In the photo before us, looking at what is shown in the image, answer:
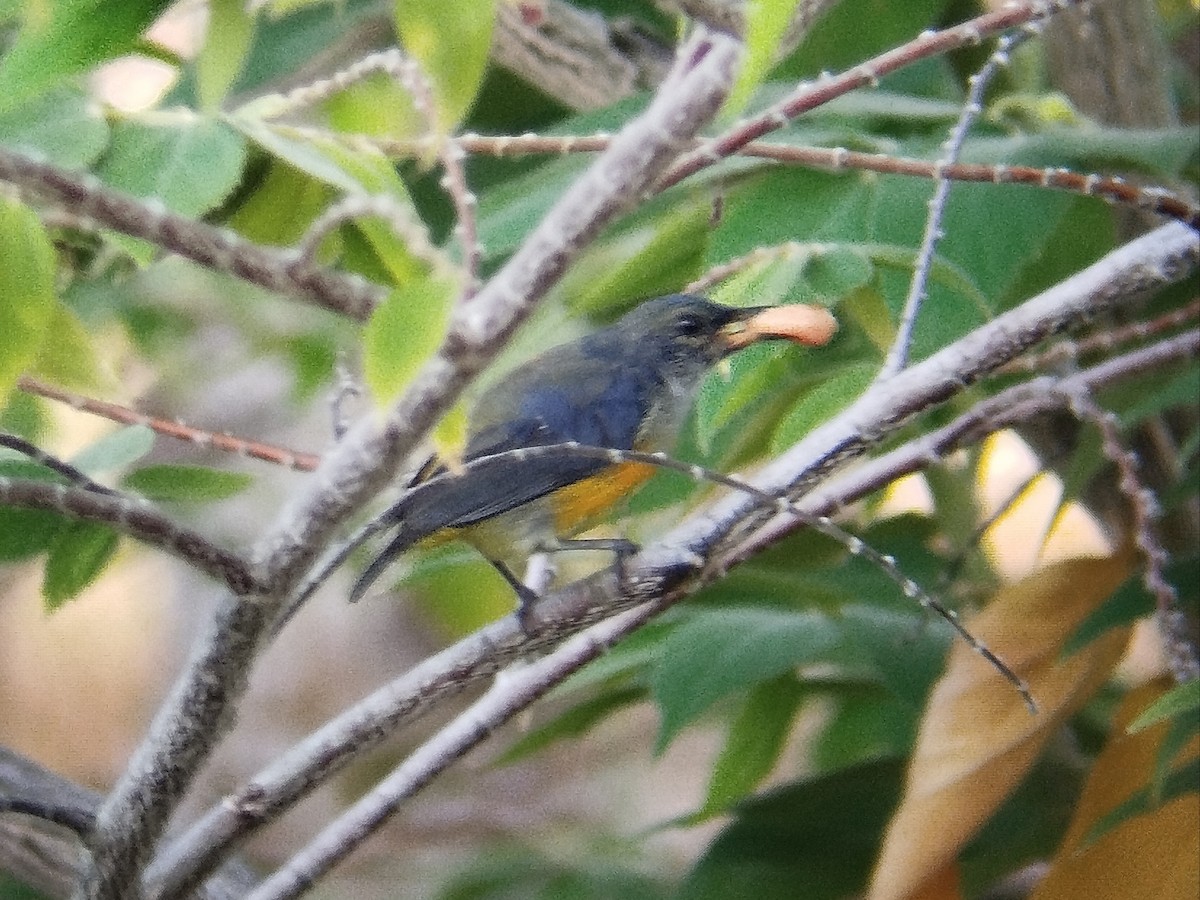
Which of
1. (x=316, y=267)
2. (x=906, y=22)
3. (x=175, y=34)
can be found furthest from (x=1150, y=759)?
(x=175, y=34)

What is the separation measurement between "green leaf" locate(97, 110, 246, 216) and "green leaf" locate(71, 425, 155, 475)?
11 centimetres

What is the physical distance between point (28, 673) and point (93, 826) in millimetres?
2110

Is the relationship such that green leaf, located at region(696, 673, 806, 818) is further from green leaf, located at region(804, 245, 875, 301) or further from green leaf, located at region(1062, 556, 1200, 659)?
green leaf, located at region(804, 245, 875, 301)

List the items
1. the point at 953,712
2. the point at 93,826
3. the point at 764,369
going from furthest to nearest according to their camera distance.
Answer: the point at 953,712 < the point at 764,369 < the point at 93,826

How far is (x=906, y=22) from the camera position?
90cm

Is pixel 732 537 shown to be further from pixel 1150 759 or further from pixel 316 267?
pixel 1150 759

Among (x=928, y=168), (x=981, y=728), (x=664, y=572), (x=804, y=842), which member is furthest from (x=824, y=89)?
(x=804, y=842)

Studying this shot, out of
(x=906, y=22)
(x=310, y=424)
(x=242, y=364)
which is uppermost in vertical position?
(x=310, y=424)

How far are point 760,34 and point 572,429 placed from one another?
490mm

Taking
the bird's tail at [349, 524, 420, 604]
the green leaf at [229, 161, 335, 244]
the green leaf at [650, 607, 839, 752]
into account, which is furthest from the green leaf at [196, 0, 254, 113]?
the green leaf at [650, 607, 839, 752]

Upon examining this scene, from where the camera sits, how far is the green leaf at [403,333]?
10.5 inches

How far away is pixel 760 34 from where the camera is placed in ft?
0.93

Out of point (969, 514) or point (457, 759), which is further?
point (969, 514)

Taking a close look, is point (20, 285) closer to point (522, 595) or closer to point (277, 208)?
point (277, 208)
